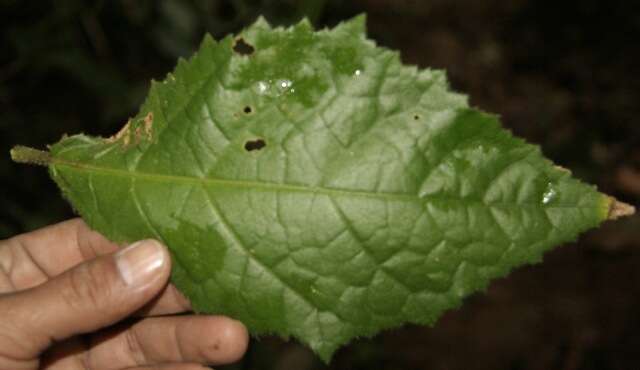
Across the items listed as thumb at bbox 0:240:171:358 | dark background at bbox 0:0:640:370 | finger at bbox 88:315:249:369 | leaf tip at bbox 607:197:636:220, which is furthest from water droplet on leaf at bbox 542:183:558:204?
dark background at bbox 0:0:640:370

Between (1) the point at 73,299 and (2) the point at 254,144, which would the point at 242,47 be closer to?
(2) the point at 254,144

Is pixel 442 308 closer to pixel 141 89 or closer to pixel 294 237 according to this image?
pixel 294 237

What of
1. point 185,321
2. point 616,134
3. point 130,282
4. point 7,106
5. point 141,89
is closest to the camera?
point 130,282

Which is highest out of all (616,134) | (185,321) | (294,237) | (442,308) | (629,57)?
(294,237)

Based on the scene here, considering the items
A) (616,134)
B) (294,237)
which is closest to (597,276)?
(616,134)

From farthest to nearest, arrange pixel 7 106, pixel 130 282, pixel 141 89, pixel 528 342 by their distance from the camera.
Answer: pixel 528 342 < pixel 141 89 < pixel 7 106 < pixel 130 282

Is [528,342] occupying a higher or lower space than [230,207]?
lower

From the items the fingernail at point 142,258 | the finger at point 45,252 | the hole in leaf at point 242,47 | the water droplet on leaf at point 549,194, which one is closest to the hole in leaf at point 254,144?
the hole in leaf at point 242,47

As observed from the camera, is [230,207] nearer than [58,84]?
Yes
